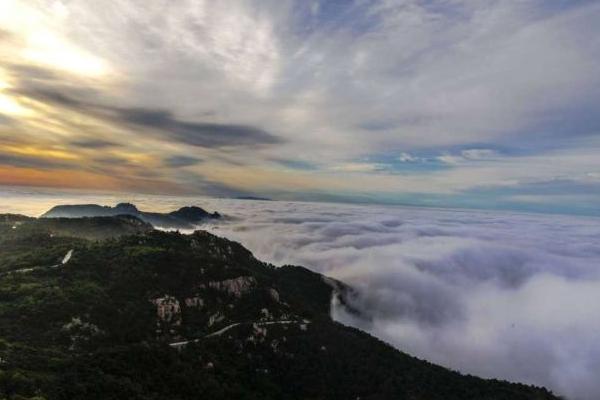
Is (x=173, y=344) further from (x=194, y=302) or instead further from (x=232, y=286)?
(x=232, y=286)

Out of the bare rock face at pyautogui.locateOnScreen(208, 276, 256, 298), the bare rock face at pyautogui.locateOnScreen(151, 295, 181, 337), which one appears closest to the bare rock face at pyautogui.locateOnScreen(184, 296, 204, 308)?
the bare rock face at pyautogui.locateOnScreen(151, 295, 181, 337)

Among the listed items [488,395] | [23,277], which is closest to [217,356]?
[23,277]

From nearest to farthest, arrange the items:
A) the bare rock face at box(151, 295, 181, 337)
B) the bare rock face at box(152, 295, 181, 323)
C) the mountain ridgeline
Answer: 1. the mountain ridgeline
2. the bare rock face at box(151, 295, 181, 337)
3. the bare rock face at box(152, 295, 181, 323)

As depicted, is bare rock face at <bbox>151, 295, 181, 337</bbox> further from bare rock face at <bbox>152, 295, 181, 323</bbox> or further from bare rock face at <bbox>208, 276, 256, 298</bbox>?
bare rock face at <bbox>208, 276, 256, 298</bbox>

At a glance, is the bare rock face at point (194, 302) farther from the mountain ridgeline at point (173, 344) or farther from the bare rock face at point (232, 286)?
the bare rock face at point (232, 286)

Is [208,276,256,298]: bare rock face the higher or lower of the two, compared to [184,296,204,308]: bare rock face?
higher

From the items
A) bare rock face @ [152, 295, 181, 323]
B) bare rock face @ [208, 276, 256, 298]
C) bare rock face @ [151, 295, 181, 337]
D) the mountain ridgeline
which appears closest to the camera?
the mountain ridgeline

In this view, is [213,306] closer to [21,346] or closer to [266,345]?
[266,345]

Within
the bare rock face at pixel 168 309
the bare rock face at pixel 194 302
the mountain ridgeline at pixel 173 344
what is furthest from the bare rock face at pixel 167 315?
the bare rock face at pixel 194 302

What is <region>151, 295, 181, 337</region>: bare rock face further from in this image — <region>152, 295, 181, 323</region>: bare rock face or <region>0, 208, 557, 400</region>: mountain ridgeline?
<region>0, 208, 557, 400</region>: mountain ridgeline

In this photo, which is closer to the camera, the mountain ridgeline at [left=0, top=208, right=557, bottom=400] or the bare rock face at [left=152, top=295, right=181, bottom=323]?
the mountain ridgeline at [left=0, top=208, right=557, bottom=400]
